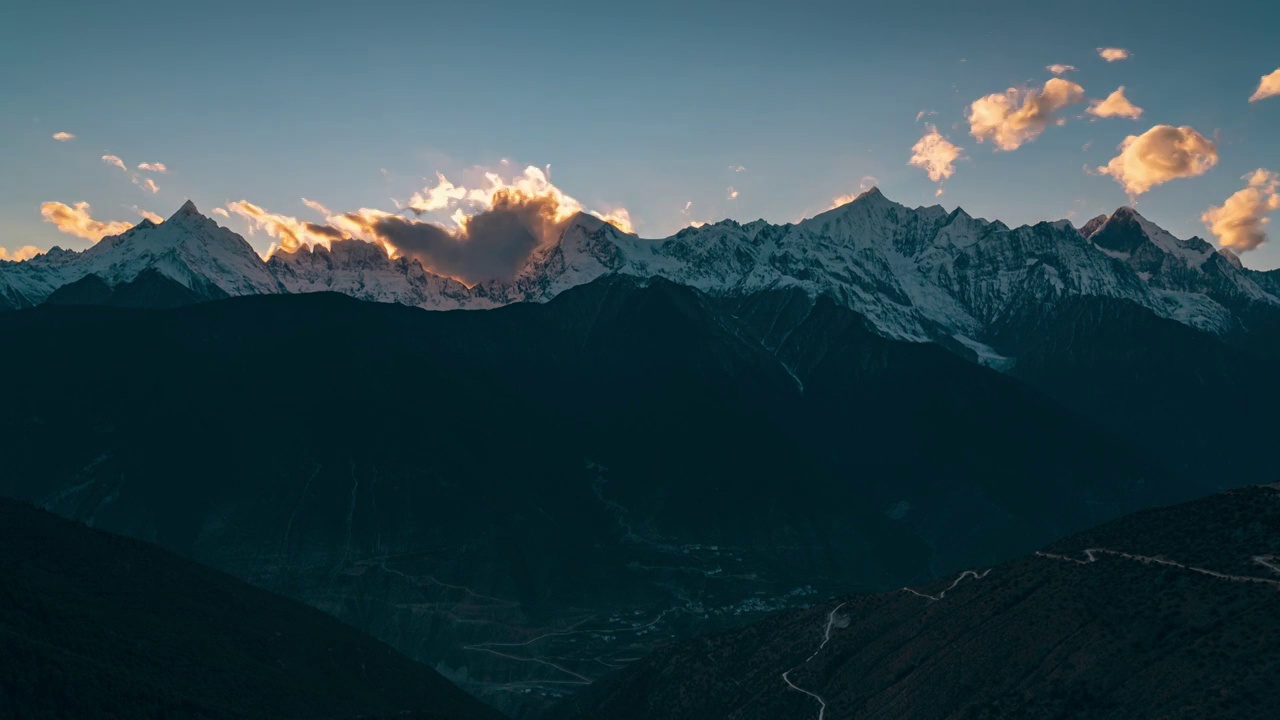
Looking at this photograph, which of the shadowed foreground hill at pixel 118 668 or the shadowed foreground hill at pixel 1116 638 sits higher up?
the shadowed foreground hill at pixel 118 668

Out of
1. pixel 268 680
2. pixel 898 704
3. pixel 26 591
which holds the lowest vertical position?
pixel 898 704

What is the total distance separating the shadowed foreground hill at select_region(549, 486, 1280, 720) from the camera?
147500mm

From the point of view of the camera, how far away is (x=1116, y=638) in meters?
163

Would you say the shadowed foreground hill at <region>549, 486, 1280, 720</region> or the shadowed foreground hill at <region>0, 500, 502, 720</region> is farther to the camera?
the shadowed foreground hill at <region>0, 500, 502, 720</region>

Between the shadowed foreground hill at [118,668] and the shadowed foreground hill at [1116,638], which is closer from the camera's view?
the shadowed foreground hill at [1116,638]

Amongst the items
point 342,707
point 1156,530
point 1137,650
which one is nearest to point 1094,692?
point 1137,650

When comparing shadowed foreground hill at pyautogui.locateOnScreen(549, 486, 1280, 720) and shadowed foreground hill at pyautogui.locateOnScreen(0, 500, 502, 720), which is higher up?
shadowed foreground hill at pyautogui.locateOnScreen(0, 500, 502, 720)

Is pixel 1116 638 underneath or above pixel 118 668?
underneath

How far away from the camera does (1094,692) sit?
513 feet

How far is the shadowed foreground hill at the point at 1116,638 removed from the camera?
5807 inches

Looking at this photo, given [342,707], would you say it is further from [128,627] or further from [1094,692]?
[1094,692]

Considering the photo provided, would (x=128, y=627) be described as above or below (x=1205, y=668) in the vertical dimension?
above

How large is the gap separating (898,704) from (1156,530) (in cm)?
4586

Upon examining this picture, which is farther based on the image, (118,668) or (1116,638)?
(118,668)
